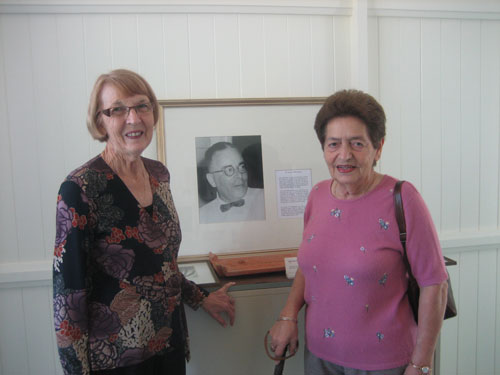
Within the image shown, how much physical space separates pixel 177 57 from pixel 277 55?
19.7 inches

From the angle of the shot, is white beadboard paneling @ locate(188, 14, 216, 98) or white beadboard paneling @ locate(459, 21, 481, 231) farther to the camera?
white beadboard paneling @ locate(459, 21, 481, 231)

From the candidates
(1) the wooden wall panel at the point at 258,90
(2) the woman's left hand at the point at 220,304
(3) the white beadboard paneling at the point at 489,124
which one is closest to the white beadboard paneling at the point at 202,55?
(1) the wooden wall panel at the point at 258,90

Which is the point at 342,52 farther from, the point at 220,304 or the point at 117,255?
the point at 117,255

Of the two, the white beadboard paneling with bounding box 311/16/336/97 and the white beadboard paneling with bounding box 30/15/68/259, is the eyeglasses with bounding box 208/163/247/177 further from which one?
the white beadboard paneling with bounding box 30/15/68/259

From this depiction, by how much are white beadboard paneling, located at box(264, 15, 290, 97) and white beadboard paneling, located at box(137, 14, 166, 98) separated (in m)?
0.52

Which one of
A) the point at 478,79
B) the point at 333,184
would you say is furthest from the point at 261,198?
the point at 478,79

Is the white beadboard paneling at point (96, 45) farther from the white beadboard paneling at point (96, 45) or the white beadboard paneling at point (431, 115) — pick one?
the white beadboard paneling at point (431, 115)

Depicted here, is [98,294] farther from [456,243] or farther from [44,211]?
[456,243]

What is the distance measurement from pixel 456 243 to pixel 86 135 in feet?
6.85

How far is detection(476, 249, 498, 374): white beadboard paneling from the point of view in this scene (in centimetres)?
232

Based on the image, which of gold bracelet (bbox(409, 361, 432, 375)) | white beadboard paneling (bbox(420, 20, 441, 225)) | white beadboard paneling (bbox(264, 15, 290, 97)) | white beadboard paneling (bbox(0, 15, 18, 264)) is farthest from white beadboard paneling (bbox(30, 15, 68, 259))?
white beadboard paneling (bbox(420, 20, 441, 225))

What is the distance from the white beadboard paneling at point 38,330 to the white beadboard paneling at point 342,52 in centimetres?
181

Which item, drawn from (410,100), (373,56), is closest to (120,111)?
(373,56)

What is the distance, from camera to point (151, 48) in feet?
6.03
